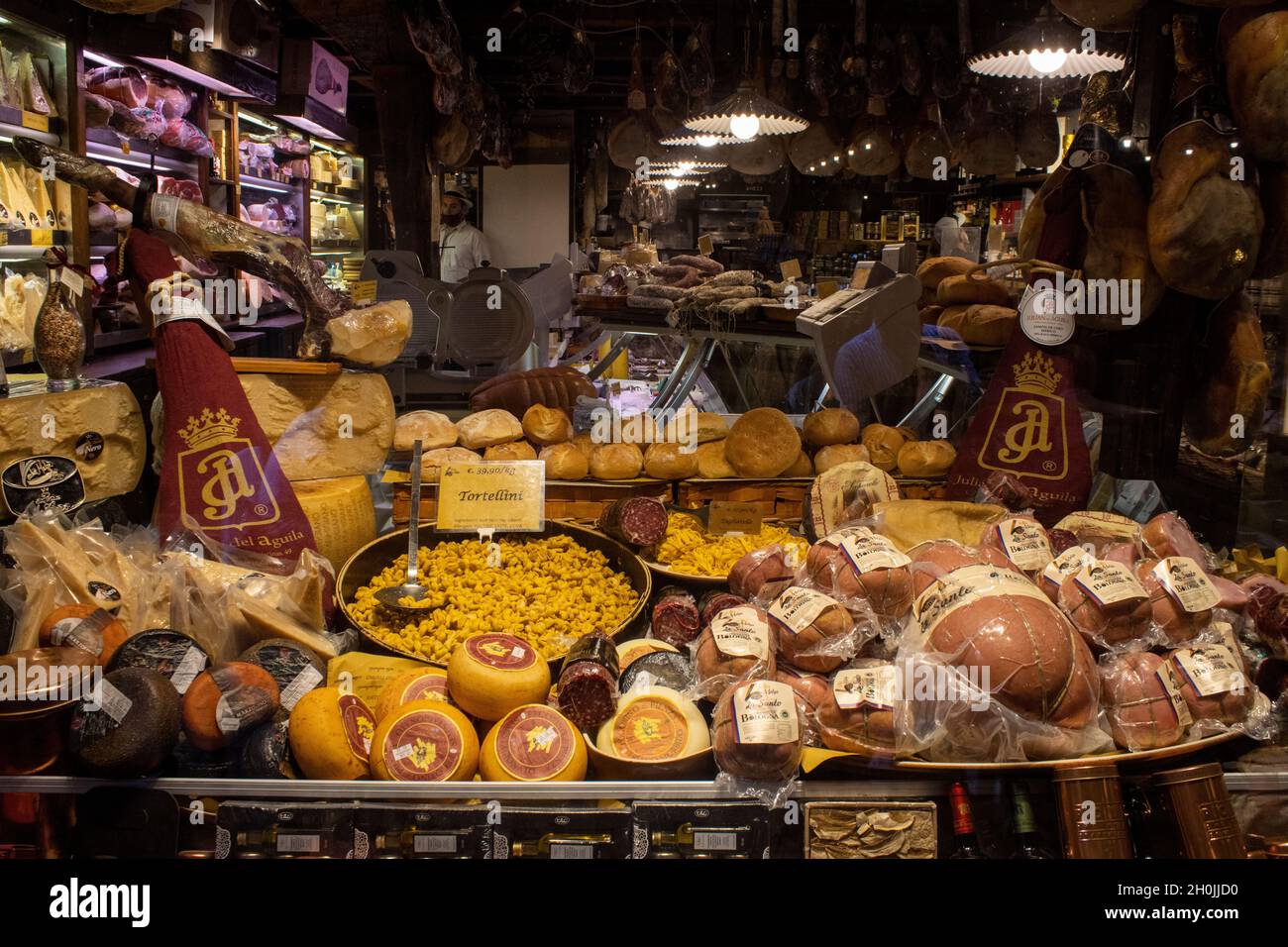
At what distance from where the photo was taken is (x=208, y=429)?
7.04 feet

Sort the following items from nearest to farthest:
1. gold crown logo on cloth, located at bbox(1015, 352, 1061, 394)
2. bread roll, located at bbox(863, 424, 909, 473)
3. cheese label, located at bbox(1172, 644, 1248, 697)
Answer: cheese label, located at bbox(1172, 644, 1248, 697), gold crown logo on cloth, located at bbox(1015, 352, 1061, 394), bread roll, located at bbox(863, 424, 909, 473)

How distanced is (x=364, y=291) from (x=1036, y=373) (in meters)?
1.84

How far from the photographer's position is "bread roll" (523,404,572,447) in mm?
2607

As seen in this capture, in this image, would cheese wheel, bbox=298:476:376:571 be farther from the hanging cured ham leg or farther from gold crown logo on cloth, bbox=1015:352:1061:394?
gold crown logo on cloth, bbox=1015:352:1061:394

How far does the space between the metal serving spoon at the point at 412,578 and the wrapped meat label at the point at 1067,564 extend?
132 cm

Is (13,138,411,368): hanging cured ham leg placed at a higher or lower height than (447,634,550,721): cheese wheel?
higher

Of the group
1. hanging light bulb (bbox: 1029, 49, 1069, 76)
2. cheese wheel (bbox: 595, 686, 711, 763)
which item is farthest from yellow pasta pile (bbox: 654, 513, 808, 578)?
hanging light bulb (bbox: 1029, 49, 1069, 76)

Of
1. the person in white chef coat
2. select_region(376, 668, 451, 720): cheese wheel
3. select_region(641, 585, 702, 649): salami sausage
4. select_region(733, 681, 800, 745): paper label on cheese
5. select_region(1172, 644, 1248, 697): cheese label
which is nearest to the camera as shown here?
select_region(733, 681, 800, 745): paper label on cheese

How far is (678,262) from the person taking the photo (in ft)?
13.3

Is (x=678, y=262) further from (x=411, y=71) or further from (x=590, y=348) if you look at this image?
(x=411, y=71)

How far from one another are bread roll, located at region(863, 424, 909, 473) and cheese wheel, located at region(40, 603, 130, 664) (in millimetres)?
1874

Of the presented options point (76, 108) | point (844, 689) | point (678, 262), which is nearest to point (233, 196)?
point (76, 108)

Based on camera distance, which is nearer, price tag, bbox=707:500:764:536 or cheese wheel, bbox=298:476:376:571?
cheese wheel, bbox=298:476:376:571
